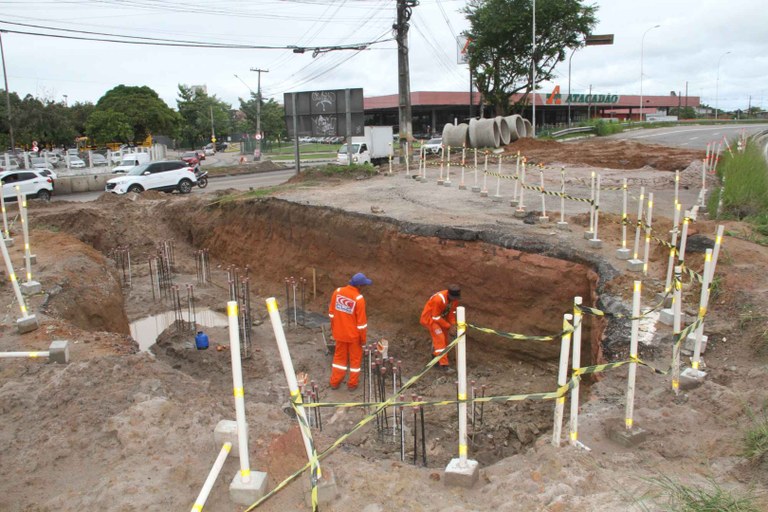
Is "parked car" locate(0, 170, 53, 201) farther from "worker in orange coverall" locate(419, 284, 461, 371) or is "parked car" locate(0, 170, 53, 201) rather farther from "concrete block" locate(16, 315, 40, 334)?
"worker in orange coverall" locate(419, 284, 461, 371)

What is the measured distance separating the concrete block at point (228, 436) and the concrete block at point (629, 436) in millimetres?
3150

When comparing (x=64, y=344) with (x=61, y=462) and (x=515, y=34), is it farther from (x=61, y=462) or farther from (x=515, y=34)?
(x=515, y=34)

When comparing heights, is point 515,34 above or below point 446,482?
above

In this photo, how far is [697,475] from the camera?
406 centimetres

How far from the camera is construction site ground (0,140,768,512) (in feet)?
13.7

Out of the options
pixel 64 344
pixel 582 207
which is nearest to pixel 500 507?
pixel 64 344

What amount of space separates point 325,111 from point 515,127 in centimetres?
1066

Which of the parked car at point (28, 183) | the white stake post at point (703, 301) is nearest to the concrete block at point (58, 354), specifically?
the white stake post at point (703, 301)

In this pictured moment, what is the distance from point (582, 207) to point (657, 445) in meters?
9.84

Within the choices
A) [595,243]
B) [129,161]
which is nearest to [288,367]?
[595,243]

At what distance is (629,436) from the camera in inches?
186

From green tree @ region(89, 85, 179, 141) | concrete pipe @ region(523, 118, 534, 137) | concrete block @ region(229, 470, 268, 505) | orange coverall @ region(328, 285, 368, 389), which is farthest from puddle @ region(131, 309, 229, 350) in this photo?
green tree @ region(89, 85, 179, 141)

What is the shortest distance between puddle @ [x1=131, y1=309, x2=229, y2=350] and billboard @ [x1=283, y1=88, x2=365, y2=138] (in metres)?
12.5

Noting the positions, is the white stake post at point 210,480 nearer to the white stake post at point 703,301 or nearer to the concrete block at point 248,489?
the concrete block at point 248,489
